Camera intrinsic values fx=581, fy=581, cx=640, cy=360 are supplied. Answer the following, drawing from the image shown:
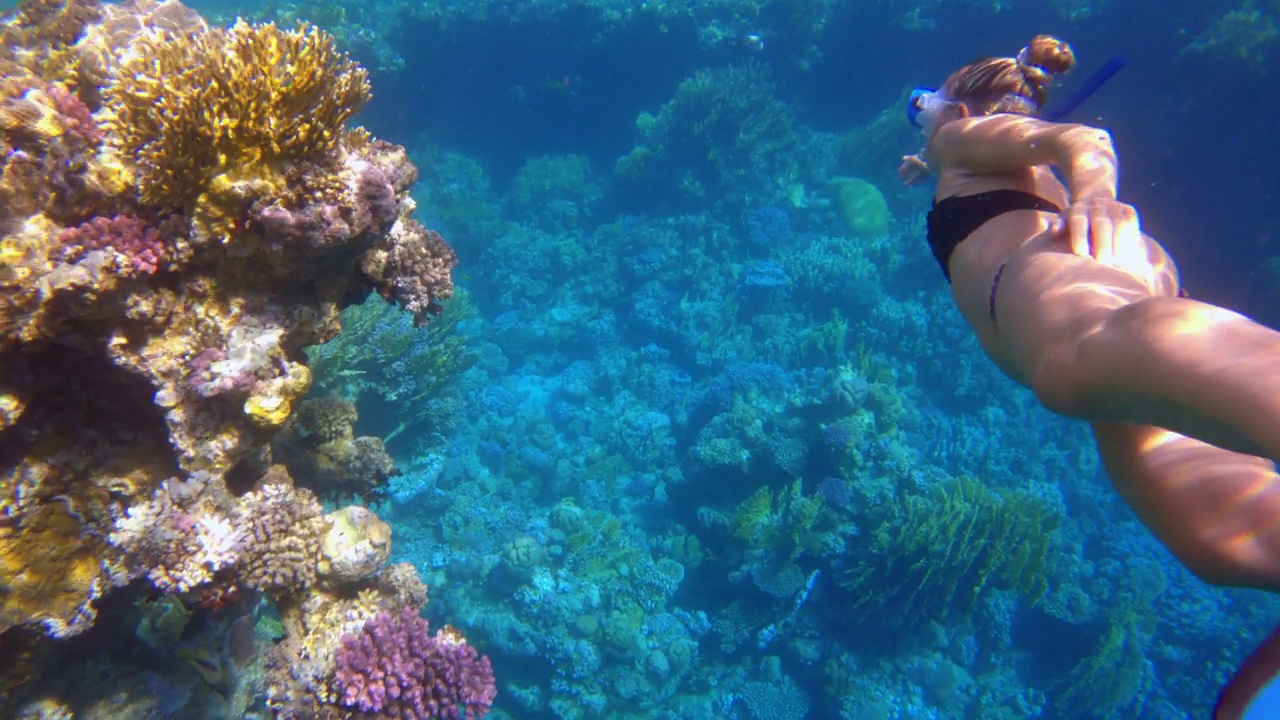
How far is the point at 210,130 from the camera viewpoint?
252 centimetres

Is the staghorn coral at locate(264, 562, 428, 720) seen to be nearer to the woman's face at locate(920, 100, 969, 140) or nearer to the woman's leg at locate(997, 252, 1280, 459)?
the woman's leg at locate(997, 252, 1280, 459)

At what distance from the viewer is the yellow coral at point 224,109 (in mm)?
2516

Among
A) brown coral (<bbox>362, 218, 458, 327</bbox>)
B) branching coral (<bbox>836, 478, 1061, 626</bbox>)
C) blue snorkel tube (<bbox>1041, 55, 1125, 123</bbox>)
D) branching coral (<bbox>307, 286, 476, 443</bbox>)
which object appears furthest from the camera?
branching coral (<bbox>836, 478, 1061, 626</bbox>)

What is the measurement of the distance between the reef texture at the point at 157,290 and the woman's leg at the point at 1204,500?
3205 millimetres

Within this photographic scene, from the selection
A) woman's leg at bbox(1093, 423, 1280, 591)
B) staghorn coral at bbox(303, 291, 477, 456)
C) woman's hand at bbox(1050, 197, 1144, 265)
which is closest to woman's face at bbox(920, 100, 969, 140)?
woman's hand at bbox(1050, 197, 1144, 265)

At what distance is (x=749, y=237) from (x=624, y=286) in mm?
3523

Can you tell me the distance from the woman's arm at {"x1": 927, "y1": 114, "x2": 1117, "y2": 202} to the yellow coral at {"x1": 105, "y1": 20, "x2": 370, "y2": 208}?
117 inches

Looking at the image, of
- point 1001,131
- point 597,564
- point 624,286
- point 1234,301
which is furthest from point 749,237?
point 1001,131

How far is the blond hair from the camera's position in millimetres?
2955

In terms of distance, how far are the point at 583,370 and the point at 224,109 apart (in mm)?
10562

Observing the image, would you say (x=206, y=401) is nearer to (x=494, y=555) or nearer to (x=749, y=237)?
(x=494, y=555)

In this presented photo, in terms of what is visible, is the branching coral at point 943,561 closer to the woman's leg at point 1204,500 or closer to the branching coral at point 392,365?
the branching coral at point 392,365

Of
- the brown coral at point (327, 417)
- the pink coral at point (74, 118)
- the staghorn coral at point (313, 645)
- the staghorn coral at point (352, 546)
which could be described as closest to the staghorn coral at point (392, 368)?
the brown coral at point (327, 417)

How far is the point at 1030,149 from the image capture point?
244 cm
